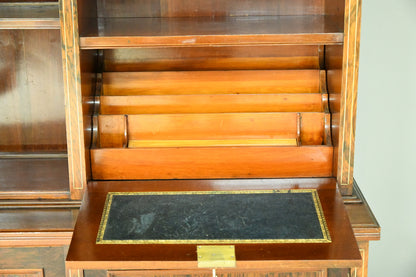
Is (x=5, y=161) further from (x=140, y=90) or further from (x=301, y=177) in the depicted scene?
(x=301, y=177)

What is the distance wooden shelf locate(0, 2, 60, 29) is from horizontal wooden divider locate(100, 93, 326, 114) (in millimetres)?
391

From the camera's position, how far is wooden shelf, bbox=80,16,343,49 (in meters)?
2.18

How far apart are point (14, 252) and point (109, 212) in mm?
419

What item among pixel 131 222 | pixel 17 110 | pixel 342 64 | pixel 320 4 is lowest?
pixel 131 222

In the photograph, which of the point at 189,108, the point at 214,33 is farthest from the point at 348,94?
the point at 189,108

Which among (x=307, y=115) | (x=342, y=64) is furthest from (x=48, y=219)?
(x=342, y=64)

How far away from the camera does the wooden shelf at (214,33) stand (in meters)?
2.18

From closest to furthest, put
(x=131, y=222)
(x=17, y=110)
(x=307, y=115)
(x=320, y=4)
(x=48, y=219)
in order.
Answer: (x=131, y=222), (x=48, y=219), (x=307, y=115), (x=320, y=4), (x=17, y=110)

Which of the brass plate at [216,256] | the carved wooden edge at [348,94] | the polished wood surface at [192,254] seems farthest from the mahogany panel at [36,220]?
the carved wooden edge at [348,94]

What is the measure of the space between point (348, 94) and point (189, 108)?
64 centimetres

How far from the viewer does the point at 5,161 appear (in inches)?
108

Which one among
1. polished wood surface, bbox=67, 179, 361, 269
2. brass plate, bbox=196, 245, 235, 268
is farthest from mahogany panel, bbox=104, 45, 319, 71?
brass plate, bbox=196, 245, 235, 268

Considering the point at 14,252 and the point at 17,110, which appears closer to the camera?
the point at 14,252

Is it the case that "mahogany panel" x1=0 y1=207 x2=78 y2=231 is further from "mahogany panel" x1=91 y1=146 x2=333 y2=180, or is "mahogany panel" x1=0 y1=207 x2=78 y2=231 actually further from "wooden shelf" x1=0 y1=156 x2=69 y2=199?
"mahogany panel" x1=91 y1=146 x2=333 y2=180
